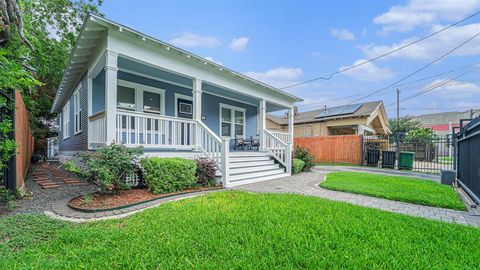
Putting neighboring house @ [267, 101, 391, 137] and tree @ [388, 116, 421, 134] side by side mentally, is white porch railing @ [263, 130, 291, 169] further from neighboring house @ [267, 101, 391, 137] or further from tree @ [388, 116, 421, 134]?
tree @ [388, 116, 421, 134]

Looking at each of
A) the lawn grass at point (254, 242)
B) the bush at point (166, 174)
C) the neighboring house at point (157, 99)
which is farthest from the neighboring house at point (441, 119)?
the bush at point (166, 174)

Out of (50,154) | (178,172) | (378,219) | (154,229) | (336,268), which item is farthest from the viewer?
(50,154)

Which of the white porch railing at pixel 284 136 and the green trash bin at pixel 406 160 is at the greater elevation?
the white porch railing at pixel 284 136

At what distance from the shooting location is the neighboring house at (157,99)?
19.2 ft

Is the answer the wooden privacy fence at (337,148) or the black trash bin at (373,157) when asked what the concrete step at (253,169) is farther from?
the wooden privacy fence at (337,148)

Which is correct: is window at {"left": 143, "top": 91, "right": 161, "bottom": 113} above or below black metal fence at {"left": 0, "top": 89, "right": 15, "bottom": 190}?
above

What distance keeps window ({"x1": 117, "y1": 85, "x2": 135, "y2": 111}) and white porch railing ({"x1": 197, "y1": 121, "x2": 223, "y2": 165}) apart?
2935 mm

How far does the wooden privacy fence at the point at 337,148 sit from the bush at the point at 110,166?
1295cm

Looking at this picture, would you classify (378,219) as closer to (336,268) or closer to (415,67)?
(336,268)

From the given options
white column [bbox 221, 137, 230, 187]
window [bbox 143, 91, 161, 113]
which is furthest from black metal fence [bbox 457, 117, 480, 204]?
window [bbox 143, 91, 161, 113]

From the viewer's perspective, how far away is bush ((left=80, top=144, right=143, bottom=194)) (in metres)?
4.64

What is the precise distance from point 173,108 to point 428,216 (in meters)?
8.55

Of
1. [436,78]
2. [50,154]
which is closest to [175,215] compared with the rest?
[50,154]

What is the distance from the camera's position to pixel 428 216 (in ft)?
13.1
